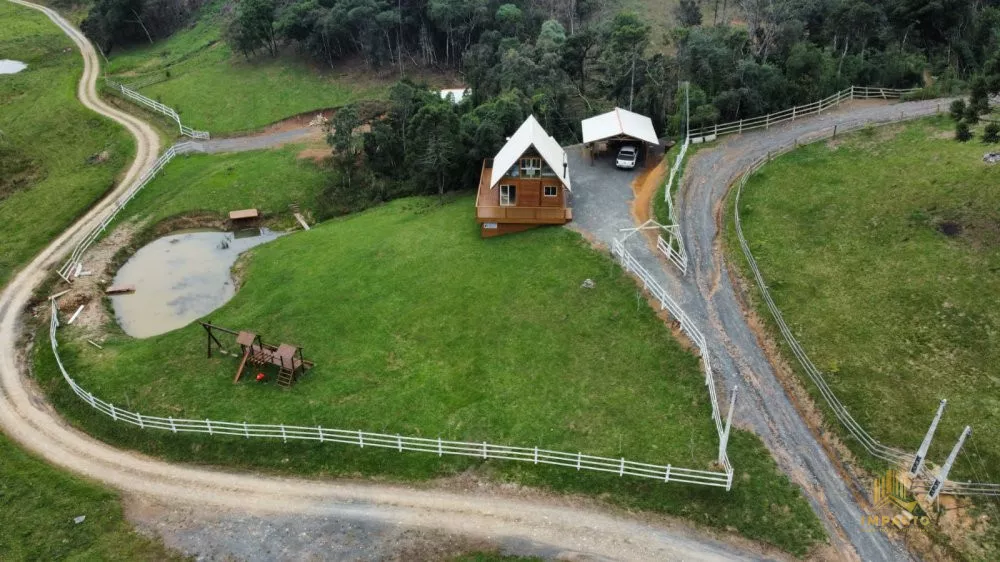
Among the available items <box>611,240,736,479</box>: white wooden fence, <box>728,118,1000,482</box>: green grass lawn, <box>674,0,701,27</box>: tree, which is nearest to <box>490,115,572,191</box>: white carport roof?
<box>611,240,736,479</box>: white wooden fence

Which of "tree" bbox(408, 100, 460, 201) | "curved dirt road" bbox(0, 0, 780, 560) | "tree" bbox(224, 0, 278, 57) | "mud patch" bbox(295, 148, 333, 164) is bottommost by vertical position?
"curved dirt road" bbox(0, 0, 780, 560)

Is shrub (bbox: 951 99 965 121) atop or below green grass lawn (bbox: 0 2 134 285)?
atop

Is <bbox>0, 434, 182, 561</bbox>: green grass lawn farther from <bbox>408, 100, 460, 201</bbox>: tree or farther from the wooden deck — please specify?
<bbox>408, 100, 460, 201</bbox>: tree

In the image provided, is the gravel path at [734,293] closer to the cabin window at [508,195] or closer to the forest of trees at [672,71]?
the forest of trees at [672,71]

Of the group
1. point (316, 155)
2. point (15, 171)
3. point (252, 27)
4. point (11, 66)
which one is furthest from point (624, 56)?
point (11, 66)
